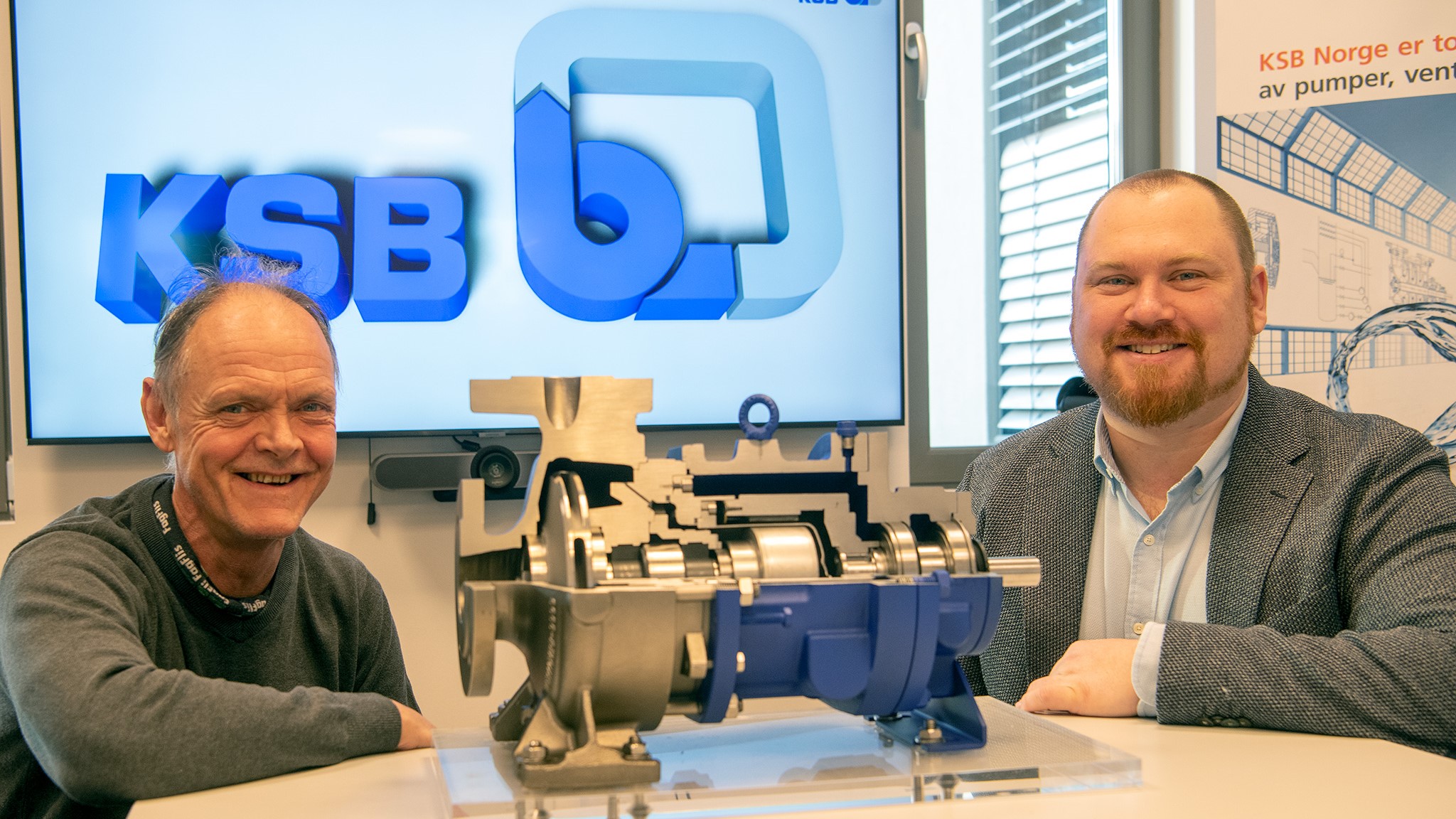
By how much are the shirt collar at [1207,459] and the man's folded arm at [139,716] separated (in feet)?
3.79

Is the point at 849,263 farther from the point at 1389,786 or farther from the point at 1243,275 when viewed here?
the point at 1389,786

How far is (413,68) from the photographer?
101 inches

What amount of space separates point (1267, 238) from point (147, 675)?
2.76 meters

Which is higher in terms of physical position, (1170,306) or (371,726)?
(1170,306)

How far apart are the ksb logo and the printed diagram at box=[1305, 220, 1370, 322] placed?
2181mm

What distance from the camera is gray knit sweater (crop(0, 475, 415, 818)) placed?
42.6 inches

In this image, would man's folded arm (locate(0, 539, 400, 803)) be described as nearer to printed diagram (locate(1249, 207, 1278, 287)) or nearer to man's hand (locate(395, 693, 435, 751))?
man's hand (locate(395, 693, 435, 751))

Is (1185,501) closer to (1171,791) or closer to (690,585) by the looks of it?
(1171,791)

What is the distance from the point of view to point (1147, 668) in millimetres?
1318

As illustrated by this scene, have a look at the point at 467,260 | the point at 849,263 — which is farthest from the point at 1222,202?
the point at 467,260

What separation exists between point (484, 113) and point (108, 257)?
35.1 inches

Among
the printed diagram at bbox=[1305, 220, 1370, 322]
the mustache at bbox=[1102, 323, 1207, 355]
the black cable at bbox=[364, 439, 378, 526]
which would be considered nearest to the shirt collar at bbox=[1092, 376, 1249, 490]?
the mustache at bbox=[1102, 323, 1207, 355]

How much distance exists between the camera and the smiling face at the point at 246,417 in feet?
4.99

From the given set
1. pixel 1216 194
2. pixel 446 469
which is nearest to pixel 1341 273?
pixel 1216 194
